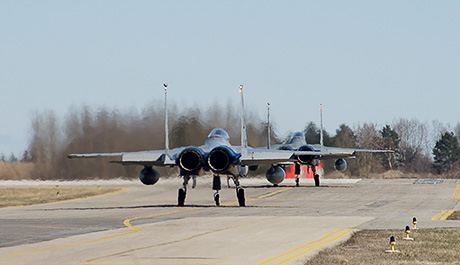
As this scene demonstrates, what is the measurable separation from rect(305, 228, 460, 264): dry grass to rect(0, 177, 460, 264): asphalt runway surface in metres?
0.46

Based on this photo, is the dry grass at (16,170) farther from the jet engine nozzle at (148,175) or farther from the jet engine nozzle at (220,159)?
the jet engine nozzle at (220,159)

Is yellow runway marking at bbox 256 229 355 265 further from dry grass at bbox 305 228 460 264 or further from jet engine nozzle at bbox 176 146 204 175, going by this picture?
jet engine nozzle at bbox 176 146 204 175

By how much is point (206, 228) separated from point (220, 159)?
9.88m

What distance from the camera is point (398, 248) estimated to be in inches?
664

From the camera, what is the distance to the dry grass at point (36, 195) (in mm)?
40284

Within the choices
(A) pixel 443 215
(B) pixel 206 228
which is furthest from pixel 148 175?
(A) pixel 443 215

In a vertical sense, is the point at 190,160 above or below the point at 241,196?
above

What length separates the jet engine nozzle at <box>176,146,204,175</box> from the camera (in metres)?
31.4

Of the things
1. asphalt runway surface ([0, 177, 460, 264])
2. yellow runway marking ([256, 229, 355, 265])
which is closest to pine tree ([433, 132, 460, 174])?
asphalt runway surface ([0, 177, 460, 264])

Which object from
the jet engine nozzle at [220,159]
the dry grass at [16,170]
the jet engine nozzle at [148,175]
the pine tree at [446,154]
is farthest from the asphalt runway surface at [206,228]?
the pine tree at [446,154]

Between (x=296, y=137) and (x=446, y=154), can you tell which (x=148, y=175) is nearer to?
(x=296, y=137)

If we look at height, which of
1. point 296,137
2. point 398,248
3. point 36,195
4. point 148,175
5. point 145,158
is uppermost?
point 296,137

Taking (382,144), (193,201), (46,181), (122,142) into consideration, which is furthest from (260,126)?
(382,144)

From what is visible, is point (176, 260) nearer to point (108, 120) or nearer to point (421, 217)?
point (421, 217)
